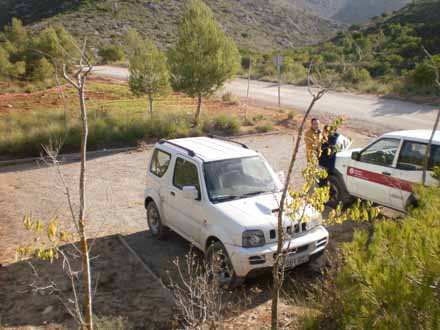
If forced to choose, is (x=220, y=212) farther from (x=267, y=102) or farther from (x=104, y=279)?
(x=267, y=102)

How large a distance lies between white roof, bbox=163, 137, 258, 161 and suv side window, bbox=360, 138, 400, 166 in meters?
2.50

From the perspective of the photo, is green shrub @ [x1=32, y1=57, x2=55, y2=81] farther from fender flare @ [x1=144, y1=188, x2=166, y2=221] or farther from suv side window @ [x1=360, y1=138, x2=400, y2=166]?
suv side window @ [x1=360, y1=138, x2=400, y2=166]

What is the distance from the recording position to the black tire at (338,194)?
28.9 feet

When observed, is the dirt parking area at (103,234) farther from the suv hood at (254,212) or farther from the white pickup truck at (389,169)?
the white pickup truck at (389,169)

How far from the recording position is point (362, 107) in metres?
22.1

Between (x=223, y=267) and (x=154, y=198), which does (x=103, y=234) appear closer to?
(x=154, y=198)

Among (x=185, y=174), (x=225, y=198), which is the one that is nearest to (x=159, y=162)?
(x=185, y=174)

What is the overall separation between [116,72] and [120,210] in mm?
38508

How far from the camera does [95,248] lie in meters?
7.45

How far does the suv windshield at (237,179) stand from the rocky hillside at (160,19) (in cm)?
5654

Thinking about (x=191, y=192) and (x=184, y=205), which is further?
(x=184, y=205)

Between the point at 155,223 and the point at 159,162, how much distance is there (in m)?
1.09

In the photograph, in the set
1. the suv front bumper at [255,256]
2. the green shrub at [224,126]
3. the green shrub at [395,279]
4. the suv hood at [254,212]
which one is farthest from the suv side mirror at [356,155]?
the green shrub at [224,126]

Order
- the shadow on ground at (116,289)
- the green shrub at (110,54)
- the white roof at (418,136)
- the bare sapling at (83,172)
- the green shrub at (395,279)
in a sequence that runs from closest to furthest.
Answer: the green shrub at (395,279)
the bare sapling at (83,172)
the shadow on ground at (116,289)
the white roof at (418,136)
the green shrub at (110,54)
